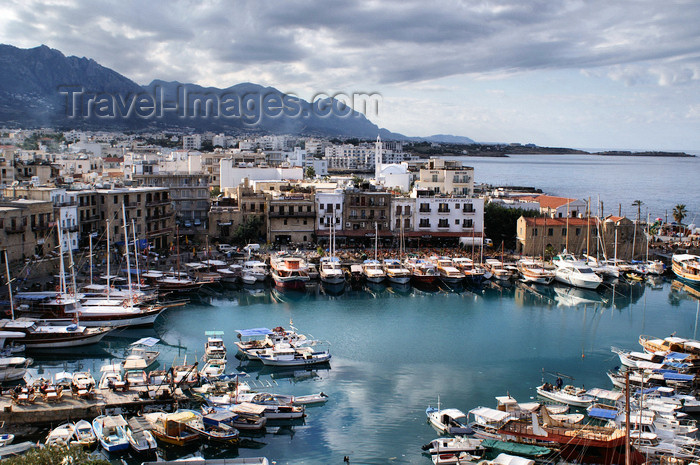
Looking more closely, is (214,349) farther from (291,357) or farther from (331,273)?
(331,273)

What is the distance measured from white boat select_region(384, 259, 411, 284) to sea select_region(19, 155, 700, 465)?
25.9 inches

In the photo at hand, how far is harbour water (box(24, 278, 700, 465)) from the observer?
67.7 feet

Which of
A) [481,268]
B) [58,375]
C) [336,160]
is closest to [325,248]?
[481,268]

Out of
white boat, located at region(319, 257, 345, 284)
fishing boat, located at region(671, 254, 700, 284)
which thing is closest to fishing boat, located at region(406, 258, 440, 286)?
white boat, located at region(319, 257, 345, 284)

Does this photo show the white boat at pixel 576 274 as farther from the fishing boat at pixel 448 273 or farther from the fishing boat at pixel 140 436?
the fishing boat at pixel 140 436

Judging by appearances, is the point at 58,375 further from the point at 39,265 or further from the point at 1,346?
the point at 39,265

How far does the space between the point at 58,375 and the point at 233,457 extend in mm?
8456

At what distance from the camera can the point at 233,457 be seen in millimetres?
19141

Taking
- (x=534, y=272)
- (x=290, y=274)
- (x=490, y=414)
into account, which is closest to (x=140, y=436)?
(x=490, y=414)

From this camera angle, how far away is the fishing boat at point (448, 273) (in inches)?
1679

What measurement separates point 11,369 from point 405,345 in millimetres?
15964

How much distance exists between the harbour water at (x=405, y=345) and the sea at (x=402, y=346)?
0.20 feet

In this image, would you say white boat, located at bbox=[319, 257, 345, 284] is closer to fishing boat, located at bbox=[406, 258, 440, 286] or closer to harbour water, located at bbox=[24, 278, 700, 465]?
harbour water, located at bbox=[24, 278, 700, 465]

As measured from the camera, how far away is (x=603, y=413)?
2095cm
